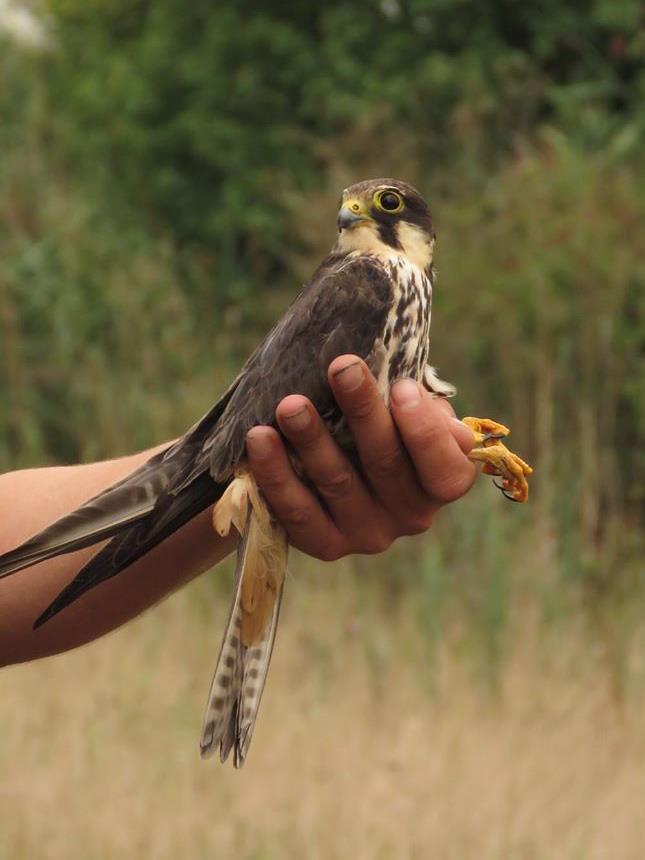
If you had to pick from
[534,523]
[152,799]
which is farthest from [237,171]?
[152,799]

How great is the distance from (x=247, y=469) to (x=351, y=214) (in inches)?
20.7

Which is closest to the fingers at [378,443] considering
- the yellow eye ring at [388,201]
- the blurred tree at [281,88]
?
the yellow eye ring at [388,201]

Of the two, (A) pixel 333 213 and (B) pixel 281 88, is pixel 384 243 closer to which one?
(A) pixel 333 213

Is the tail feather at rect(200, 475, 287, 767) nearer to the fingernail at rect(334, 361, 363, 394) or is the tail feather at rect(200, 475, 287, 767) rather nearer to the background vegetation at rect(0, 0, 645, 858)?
the fingernail at rect(334, 361, 363, 394)

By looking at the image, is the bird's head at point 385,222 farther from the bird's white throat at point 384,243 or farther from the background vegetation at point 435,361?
the background vegetation at point 435,361

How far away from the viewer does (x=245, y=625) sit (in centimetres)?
241

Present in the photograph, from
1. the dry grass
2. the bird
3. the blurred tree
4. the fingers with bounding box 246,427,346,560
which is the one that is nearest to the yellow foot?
the bird

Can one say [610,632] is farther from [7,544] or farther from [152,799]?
[7,544]

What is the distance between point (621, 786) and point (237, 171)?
298 inches

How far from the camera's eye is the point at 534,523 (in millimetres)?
5215

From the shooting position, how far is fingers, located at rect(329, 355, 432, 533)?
7.21 ft

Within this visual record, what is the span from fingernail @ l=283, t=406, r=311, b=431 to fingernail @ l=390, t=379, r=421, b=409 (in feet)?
0.52

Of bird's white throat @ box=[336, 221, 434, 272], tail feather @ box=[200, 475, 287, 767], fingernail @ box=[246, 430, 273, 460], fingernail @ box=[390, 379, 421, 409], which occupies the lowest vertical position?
tail feather @ box=[200, 475, 287, 767]

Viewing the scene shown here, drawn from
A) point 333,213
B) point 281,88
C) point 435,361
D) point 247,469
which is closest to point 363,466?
point 247,469
